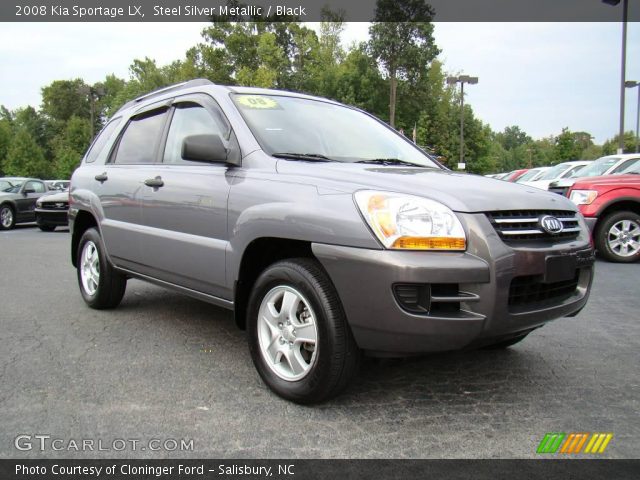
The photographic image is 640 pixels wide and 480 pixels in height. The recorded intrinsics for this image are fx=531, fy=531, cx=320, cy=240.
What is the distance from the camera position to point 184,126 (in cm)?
394

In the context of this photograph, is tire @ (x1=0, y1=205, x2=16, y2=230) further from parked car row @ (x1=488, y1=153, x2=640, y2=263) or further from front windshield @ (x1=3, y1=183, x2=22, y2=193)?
parked car row @ (x1=488, y1=153, x2=640, y2=263)

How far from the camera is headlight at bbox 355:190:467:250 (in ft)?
8.00

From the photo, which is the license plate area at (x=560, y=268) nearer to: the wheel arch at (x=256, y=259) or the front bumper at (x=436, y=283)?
the front bumper at (x=436, y=283)

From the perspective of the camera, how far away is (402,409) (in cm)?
278

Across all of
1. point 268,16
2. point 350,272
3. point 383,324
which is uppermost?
point 268,16

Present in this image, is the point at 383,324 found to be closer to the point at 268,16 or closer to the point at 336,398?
the point at 336,398

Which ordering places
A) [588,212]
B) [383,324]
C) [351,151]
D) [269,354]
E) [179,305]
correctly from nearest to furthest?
[383,324] < [269,354] < [351,151] < [179,305] < [588,212]

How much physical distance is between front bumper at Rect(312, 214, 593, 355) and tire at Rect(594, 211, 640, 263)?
6.69 meters

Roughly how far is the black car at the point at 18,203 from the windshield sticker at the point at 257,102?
15.6m

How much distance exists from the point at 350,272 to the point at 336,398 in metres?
0.79

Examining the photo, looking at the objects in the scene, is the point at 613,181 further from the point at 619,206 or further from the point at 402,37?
the point at 402,37

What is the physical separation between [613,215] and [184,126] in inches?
281

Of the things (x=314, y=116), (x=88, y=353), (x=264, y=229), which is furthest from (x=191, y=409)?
(x=314, y=116)

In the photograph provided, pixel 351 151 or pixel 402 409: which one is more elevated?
pixel 351 151
